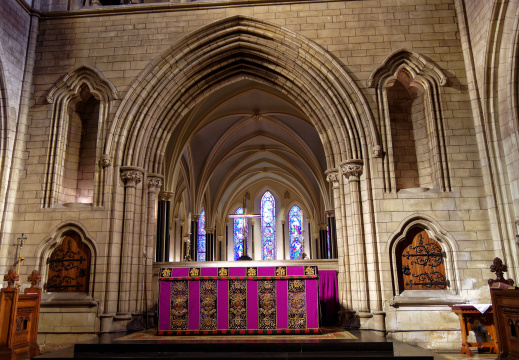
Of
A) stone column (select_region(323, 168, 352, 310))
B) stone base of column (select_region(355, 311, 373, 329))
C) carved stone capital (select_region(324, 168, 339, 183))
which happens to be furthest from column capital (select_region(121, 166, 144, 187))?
stone base of column (select_region(355, 311, 373, 329))

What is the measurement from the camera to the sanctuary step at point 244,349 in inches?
249

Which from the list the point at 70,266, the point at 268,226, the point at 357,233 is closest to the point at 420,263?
the point at 357,233

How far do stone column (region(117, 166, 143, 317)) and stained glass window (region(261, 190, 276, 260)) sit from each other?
18.1 metres

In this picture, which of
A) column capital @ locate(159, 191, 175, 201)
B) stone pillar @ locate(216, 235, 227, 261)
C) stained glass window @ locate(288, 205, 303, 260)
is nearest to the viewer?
column capital @ locate(159, 191, 175, 201)

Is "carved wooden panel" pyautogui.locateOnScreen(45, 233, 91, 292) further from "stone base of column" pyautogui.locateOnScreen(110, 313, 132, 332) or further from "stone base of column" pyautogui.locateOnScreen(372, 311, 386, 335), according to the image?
"stone base of column" pyautogui.locateOnScreen(372, 311, 386, 335)

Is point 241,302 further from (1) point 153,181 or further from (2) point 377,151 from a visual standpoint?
(2) point 377,151

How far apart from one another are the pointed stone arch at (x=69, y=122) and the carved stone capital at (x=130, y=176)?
0.41 meters

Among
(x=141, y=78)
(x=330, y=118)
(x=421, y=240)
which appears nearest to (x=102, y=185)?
(x=141, y=78)

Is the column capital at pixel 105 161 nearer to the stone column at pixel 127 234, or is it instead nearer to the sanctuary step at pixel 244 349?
the stone column at pixel 127 234

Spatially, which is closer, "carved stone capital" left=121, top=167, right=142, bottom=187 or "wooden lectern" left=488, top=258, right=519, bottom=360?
"wooden lectern" left=488, top=258, right=519, bottom=360

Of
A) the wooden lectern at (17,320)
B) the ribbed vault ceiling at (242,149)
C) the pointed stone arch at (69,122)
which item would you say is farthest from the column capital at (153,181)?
the ribbed vault ceiling at (242,149)

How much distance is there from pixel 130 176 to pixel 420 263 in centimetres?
631

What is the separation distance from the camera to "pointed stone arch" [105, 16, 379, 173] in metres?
9.59

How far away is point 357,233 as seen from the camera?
8.94 metres
